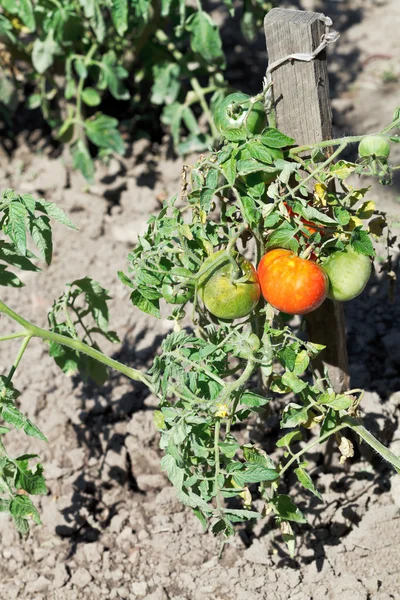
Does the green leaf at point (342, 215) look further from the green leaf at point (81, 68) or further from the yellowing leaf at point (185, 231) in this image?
the green leaf at point (81, 68)

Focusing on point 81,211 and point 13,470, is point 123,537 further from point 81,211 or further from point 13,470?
point 81,211

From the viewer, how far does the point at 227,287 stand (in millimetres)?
1752

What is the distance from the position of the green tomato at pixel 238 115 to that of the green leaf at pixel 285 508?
2.92ft

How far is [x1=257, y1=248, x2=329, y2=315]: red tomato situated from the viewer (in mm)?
1694

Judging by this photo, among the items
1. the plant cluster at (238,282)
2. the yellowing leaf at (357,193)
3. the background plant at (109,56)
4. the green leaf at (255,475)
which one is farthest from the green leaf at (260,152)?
the background plant at (109,56)

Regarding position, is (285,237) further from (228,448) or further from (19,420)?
(19,420)

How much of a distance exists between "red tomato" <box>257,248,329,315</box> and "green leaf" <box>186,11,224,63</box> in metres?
1.74

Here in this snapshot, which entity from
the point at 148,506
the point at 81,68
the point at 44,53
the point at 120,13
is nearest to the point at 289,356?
the point at 148,506

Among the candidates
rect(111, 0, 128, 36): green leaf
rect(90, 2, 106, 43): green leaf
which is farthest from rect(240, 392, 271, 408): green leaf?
rect(90, 2, 106, 43): green leaf

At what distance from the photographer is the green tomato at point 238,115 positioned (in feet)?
5.87

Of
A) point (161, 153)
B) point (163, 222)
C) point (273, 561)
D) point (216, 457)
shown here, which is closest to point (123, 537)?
point (273, 561)

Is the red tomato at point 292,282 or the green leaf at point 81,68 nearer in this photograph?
the red tomato at point 292,282

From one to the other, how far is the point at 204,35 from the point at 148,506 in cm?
190

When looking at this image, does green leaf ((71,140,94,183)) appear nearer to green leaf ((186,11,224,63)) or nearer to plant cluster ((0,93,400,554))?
green leaf ((186,11,224,63))
